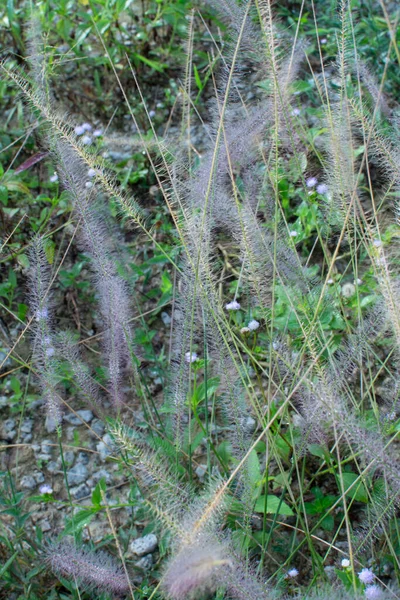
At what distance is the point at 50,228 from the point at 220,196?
2.81 ft

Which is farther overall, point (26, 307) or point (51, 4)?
point (51, 4)

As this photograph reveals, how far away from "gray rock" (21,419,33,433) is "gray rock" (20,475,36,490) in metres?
0.15

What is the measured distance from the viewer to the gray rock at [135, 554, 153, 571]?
1.53 metres

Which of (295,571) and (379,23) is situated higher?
(379,23)

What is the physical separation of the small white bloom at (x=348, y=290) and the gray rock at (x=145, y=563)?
88 cm

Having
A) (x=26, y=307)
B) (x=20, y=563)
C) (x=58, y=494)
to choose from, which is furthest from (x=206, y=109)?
(x=20, y=563)

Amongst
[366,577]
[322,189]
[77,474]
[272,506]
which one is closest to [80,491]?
[77,474]

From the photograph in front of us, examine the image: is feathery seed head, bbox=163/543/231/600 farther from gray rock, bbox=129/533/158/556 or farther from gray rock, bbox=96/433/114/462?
gray rock, bbox=96/433/114/462

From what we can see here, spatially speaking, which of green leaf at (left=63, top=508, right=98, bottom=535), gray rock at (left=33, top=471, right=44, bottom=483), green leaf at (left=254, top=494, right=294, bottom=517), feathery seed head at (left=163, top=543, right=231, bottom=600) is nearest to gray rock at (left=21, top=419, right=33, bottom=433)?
gray rock at (left=33, top=471, right=44, bottom=483)

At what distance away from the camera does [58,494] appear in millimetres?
1712

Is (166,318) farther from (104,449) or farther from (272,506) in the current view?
(272,506)

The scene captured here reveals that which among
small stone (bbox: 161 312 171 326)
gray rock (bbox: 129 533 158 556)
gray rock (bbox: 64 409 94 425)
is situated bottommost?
gray rock (bbox: 129 533 158 556)

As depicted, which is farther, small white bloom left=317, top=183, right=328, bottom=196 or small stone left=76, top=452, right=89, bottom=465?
small white bloom left=317, top=183, right=328, bottom=196

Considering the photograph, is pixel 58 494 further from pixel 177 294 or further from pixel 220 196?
pixel 220 196
